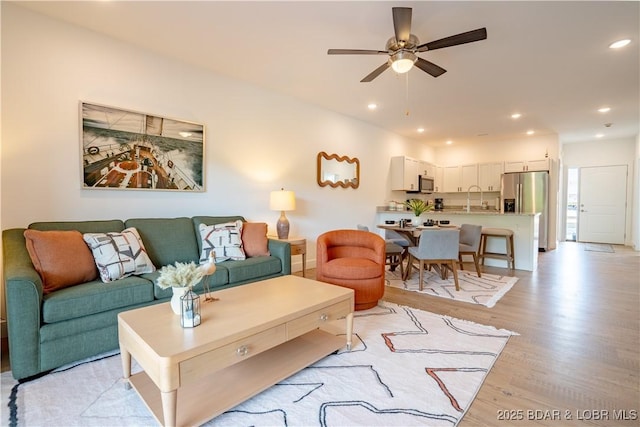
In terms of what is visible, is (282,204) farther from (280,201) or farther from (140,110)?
(140,110)

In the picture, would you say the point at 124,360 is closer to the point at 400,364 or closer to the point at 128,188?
the point at 400,364

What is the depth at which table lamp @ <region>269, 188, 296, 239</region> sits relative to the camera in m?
3.96

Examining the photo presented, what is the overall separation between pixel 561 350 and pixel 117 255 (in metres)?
3.40

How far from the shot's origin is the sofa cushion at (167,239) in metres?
2.84

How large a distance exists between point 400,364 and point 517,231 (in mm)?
4037

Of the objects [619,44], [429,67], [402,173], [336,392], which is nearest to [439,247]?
[429,67]

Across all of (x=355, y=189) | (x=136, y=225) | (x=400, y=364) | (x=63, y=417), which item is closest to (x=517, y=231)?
(x=355, y=189)

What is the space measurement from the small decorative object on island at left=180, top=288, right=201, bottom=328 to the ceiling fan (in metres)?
2.16

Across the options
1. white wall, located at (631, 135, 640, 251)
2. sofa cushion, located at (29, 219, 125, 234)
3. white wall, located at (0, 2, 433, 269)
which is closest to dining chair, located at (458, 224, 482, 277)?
white wall, located at (0, 2, 433, 269)

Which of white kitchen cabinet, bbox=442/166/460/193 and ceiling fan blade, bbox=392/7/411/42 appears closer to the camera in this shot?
ceiling fan blade, bbox=392/7/411/42

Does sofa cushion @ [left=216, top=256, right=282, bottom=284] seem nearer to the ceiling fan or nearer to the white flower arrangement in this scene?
the white flower arrangement

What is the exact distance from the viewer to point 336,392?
1728 mm

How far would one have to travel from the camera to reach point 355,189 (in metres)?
5.78

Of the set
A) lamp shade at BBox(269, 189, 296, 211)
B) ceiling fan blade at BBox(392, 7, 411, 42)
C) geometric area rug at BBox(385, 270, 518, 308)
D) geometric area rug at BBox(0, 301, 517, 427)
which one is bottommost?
geometric area rug at BBox(0, 301, 517, 427)
